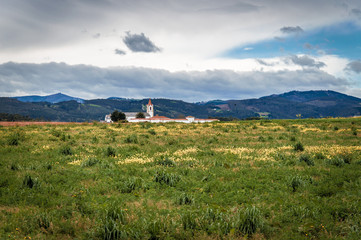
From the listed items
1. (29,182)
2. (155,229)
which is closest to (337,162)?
(155,229)

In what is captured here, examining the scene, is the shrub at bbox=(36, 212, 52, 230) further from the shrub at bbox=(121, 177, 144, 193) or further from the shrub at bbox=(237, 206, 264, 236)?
the shrub at bbox=(237, 206, 264, 236)

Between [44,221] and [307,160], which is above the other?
[307,160]

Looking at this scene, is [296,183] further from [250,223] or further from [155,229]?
[155,229]

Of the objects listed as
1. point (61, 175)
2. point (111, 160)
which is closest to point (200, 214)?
point (61, 175)

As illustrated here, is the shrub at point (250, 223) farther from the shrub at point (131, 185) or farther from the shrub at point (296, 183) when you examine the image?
the shrub at point (131, 185)

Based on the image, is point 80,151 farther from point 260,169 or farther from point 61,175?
point 260,169

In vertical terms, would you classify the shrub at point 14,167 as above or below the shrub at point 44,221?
above

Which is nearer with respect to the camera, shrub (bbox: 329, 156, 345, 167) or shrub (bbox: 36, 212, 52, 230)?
shrub (bbox: 36, 212, 52, 230)

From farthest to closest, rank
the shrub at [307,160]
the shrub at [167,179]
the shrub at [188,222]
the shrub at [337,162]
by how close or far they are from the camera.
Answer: the shrub at [307,160] < the shrub at [337,162] < the shrub at [167,179] < the shrub at [188,222]

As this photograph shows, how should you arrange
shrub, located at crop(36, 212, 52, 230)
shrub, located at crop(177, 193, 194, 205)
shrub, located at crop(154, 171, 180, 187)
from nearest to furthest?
shrub, located at crop(36, 212, 52, 230) → shrub, located at crop(177, 193, 194, 205) → shrub, located at crop(154, 171, 180, 187)

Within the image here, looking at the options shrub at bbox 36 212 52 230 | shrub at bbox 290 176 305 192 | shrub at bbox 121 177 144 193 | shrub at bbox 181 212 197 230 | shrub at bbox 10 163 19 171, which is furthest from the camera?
shrub at bbox 10 163 19 171

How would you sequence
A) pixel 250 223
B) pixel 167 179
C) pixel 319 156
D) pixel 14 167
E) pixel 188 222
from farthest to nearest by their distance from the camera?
pixel 319 156 → pixel 14 167 → pixel 167 179 → pixel 188 222 → pixel 250 223

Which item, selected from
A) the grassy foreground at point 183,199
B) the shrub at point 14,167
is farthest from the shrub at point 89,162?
the shrub at point 14,167

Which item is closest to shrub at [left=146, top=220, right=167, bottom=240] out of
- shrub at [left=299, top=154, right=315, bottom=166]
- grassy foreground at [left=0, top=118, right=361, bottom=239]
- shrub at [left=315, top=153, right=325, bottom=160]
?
grassy foreground at [left=0, top=118, right=361, bottom=239]
